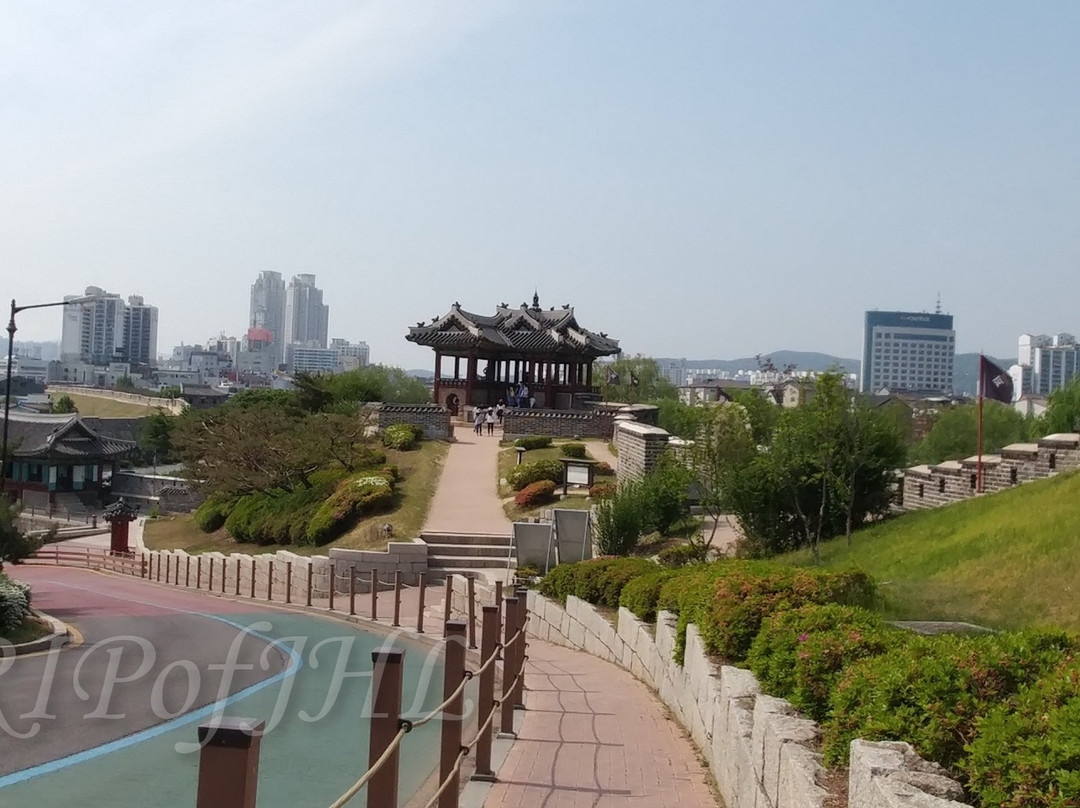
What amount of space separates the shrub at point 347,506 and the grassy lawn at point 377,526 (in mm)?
324

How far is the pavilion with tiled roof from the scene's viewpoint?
154ft

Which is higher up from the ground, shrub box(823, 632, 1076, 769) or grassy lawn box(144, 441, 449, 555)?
shrub box(823, 632, 1076, 769)

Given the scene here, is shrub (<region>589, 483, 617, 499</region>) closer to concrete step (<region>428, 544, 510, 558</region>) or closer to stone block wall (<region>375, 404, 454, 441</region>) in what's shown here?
concrete step (<region>428, 544, 510, 558</region>)

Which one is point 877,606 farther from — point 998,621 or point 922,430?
point 922,430

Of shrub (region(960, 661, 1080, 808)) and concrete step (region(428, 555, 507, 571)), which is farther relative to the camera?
concrete step (region(428, 555, 507, 571))

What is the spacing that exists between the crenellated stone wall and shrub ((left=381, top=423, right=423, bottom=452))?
1986 cm

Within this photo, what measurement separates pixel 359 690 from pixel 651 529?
1107 cm

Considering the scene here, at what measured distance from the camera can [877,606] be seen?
387 inches

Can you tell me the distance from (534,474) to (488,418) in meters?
14.5

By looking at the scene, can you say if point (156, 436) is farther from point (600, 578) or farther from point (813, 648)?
point (813, 648)

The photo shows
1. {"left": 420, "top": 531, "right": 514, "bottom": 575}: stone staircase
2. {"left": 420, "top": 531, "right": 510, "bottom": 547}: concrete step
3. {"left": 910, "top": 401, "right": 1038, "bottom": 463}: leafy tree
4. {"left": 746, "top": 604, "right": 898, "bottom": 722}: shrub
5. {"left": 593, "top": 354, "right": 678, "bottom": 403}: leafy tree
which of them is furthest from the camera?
{"left": 593, "top": 354, "right": 678, "bottom": 403}: leafy tree

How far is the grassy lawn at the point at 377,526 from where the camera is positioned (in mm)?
25312

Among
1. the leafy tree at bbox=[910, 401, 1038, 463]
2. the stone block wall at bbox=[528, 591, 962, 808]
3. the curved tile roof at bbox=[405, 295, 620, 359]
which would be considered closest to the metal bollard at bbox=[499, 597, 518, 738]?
the stone block wall at bbox=[528, 591, 962, 808]

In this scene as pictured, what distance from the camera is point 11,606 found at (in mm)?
15031
